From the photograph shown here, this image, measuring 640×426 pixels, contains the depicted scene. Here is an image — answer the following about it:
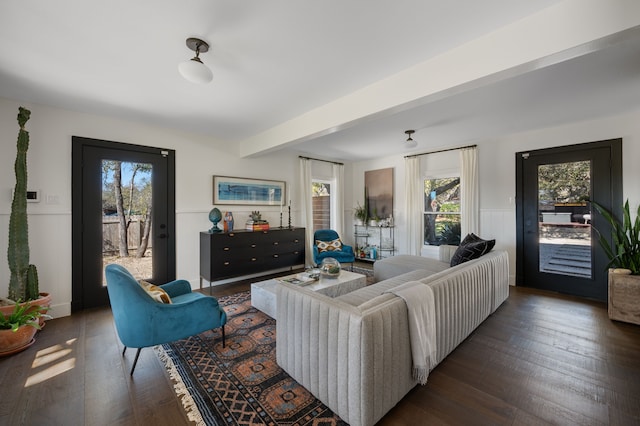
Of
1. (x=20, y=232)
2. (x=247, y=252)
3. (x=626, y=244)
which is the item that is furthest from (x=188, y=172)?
(x=626, y=244)

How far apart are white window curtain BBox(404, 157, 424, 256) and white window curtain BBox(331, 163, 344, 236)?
1.54 meters

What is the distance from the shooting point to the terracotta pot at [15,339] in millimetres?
2250

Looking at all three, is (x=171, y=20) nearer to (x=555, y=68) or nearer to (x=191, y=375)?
(x=191, y=375)

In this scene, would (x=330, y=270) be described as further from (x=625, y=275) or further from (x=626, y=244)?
(x=626, y=244)

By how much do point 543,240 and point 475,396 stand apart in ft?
11.3

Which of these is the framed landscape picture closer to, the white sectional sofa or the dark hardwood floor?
the dark hardwood floor

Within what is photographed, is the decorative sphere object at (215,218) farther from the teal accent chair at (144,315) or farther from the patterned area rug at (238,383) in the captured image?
the teal accent chair at (144,315)

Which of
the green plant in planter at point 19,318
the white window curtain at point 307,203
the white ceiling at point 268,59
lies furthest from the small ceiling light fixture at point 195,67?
the white window curtain at point 307,203

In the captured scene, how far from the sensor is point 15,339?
2.30 meters

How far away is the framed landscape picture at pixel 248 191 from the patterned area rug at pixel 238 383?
2373 millimetres

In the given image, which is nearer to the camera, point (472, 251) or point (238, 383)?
point (238, 383)

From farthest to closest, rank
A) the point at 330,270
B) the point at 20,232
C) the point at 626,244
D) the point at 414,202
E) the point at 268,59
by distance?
the point at 414,202, the point at 330,270, the point at 626,244, the point at 20,232, the point at 268,59

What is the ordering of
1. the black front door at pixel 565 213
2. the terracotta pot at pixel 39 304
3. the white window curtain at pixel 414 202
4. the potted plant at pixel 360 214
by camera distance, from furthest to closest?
the potted plant at pixel 360 214
the white window curtain at pixel 414 202
the black front door at pixel 565 213
the terracotta pot at pixel 39 304

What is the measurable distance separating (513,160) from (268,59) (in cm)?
A: 425
